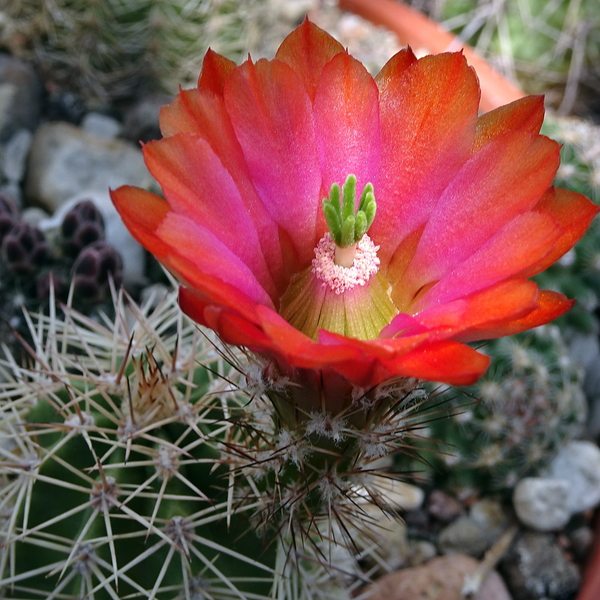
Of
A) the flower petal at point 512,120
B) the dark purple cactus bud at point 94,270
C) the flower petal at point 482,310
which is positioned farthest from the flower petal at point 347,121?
the dark purple cactus bud at point 94,270

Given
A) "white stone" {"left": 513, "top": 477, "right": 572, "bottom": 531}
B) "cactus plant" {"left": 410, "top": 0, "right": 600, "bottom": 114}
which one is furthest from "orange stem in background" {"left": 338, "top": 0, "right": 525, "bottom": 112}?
"white stone" {"left": 513, "top": 477, "right": 572, "bottom": 531}

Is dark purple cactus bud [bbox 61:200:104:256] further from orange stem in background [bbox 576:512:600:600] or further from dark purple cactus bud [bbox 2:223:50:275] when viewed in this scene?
orange stem in background [bbox 576:512:600:600]

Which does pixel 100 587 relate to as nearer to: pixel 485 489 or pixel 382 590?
pixel 382 590

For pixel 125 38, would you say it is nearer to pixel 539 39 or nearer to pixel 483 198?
pixel 539 39

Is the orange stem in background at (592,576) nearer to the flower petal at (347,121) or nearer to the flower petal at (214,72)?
the flower petal at (347,121)

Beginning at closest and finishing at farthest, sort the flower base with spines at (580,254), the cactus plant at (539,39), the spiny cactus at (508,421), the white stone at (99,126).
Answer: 1. the spiny cactus at (508,421)
2. the flower base with spines at (580,254)
3. the white stone at (99,126)
4. the cactus plant at (539,39)

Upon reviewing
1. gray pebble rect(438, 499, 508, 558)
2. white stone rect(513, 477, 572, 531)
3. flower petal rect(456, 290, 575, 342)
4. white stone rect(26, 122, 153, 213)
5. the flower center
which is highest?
flower petal rect(456, 290, 575, 342)

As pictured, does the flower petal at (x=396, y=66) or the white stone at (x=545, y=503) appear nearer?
the flower petal at (x=396, y=66)
